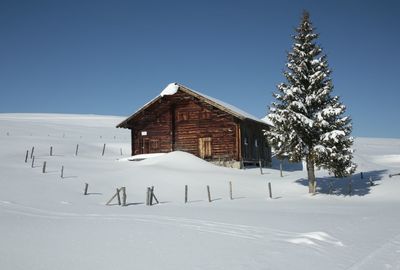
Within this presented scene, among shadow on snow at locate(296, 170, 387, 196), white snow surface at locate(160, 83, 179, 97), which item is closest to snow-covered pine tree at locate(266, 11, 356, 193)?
shadow on snow at locate(296, 170, 387, 196)

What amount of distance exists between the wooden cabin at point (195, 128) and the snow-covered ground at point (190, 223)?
4.87 m

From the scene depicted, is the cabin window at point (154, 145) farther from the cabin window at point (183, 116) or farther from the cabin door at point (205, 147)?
the cabin door at point (205, 147)

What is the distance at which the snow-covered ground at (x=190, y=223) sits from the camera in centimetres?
852

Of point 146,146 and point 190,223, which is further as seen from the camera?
point 146,146

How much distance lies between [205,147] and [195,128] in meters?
2.06

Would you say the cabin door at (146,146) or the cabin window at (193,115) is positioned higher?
the cabin window at (193,115)

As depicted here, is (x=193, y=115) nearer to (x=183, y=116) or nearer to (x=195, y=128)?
(x=183, y=116)

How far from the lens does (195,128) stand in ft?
125

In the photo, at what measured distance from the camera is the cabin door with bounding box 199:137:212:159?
37.6 meters

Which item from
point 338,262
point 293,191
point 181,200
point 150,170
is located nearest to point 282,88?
point 293,191

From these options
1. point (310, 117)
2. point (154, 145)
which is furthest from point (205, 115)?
point (310, 117)

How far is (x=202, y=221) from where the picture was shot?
14.3 metres

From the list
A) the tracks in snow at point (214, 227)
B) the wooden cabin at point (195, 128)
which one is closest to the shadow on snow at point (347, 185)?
the wooden cabin at point (195, 128)

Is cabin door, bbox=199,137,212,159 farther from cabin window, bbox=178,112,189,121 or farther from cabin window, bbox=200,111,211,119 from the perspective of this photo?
cabin window, bbox=178,112,189,121
